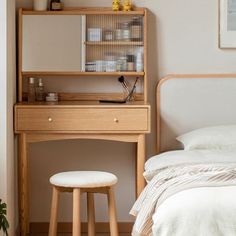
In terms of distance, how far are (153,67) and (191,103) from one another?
0.36 metres

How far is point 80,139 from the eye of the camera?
425 centimetres

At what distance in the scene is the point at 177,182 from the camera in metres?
2.83

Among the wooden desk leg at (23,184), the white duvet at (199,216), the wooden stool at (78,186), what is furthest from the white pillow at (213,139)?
the white duvet at (199,216)

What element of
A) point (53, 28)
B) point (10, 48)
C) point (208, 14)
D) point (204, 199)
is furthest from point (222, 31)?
point (204, 199)

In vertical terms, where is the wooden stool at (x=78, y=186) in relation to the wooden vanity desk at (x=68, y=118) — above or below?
below

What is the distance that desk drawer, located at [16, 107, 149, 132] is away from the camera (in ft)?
12.5

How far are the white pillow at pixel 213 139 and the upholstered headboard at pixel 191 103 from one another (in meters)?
0.28

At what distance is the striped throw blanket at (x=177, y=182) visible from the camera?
2.75 m

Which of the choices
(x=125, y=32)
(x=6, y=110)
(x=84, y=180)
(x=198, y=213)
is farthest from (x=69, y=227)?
(x=198, y=213)

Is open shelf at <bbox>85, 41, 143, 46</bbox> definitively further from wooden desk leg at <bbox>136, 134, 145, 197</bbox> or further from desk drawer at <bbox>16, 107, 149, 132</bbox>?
wooden desk leg at <bbox>136, 134, 145, 197</bbox>

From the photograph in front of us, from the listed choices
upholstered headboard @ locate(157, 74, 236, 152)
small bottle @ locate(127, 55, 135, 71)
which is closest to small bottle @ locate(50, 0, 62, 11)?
small bottle @ locate(127, 55, 135, 71)

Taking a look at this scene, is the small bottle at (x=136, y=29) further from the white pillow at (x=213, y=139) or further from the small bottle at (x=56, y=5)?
the white pillow at (x=213, y=139)

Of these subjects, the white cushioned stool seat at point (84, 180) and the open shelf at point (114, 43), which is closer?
the white cushioned stool seat at point (84, 180)

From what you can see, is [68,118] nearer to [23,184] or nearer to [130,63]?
[23,184]
